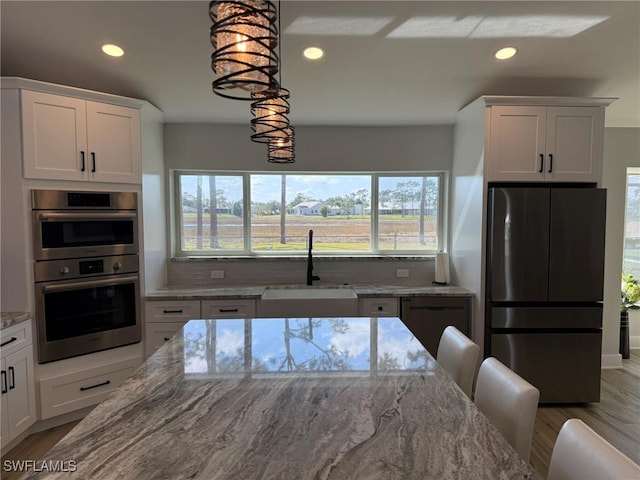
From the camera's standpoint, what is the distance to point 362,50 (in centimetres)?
251

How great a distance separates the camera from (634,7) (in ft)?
7.25

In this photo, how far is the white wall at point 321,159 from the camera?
3691 millimetres

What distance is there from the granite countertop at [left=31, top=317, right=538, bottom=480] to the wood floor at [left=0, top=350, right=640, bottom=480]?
1.52 m

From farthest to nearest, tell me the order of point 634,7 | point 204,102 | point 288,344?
1. point 204,102
2. point 634,7
3. point 288,344

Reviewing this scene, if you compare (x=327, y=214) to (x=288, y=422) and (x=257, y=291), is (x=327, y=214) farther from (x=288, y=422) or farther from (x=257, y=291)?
(x=288, y=422)

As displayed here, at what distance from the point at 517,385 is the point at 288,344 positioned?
949 mm

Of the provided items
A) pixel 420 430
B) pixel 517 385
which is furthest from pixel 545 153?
pixel 420 430

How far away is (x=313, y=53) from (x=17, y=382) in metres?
2.90

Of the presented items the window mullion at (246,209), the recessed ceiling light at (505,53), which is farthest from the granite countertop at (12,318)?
the recessed ceiling light at (505,53)

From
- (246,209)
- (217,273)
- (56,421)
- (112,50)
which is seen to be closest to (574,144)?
(246,209)

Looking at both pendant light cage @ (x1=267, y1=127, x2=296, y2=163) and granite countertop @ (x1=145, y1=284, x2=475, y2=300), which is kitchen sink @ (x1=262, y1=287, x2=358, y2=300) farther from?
pendant light cage @ (x1=267, y1=127, x2=296, y2=163)

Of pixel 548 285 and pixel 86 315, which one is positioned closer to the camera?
pixel 86 315

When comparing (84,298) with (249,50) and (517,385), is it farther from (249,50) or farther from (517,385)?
(517,385)

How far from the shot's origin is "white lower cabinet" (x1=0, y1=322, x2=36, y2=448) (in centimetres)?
225
